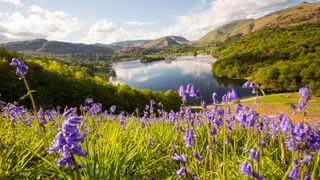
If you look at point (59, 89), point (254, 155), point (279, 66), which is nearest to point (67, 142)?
point (254, 155)

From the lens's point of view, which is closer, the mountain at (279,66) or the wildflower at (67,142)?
the wildflower at (67,142)

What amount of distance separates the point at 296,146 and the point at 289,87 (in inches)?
3538

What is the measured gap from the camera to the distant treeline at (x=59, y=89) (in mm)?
33600

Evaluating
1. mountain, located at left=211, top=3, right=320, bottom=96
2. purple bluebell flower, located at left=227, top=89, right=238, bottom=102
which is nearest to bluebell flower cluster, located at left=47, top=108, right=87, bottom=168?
purple bluebell flower, located at left=227, top=89, right=238, bottom=102

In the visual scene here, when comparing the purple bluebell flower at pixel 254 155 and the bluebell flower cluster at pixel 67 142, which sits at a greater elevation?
the bluebell flower cluster at pixel 67 142

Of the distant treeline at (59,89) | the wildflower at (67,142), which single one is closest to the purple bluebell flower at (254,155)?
the wildflower at (67,142)

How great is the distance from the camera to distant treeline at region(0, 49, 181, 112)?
3360 centimetres

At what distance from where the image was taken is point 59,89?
3966 cm

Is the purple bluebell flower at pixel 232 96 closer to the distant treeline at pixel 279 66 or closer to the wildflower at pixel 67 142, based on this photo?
the wildflower at pixel 67 142

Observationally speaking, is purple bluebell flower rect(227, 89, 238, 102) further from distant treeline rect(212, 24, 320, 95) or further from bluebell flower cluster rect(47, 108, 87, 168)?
distant treeline rect(212, 24, 320, 95)

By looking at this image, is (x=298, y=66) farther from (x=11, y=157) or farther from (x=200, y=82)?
(x=11, y=157)

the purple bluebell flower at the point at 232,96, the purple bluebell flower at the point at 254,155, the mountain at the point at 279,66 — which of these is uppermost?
the purple bluebell flower at the point at 232,96

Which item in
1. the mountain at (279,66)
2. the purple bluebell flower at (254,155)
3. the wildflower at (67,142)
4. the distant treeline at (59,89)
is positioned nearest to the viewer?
the wildflower at (67,142)

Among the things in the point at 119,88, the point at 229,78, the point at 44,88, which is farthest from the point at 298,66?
the point at 44,88
